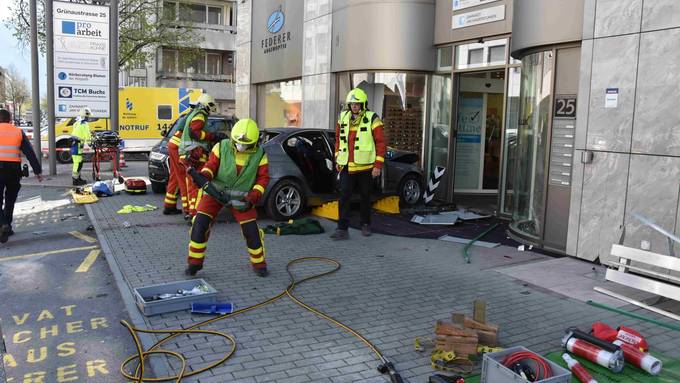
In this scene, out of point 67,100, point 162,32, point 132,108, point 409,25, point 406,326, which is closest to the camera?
point 406,326

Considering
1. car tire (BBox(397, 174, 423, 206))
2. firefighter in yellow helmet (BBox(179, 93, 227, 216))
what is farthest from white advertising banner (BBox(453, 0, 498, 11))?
firefighter in yellow helmet (BBox(179, 93, 227, 216))

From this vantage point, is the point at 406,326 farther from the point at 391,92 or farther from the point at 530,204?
the point at 391,92

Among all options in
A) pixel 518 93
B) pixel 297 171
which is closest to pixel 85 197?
pixel 297 171

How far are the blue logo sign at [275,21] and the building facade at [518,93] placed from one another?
85 millimetres

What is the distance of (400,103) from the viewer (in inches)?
497

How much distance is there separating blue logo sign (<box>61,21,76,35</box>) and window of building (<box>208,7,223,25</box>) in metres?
33.0

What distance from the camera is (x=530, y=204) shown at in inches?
337

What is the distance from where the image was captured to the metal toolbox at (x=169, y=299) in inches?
205

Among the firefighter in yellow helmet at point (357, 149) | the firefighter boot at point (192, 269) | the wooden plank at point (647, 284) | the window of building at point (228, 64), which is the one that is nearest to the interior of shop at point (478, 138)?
the firefighter in yellow helmet at point (357, 149)

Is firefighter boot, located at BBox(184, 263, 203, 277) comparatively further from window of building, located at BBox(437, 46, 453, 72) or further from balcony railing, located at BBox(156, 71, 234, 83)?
balcony railing, located at BBox(156, 71, 234, 83)

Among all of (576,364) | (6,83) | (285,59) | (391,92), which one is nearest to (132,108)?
(285,59)

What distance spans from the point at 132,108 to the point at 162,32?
312 inches

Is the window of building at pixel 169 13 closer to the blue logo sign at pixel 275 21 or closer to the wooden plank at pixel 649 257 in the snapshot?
the blue logo sign at pixel 275 21

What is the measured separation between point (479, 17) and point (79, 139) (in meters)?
9.32
